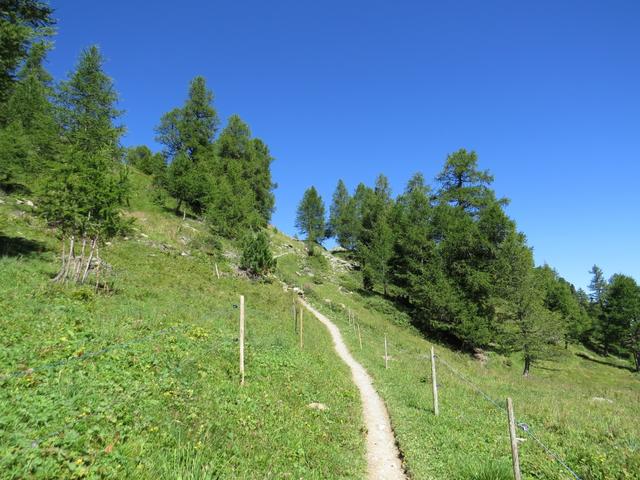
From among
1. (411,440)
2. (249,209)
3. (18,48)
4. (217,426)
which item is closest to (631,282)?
(249,209)

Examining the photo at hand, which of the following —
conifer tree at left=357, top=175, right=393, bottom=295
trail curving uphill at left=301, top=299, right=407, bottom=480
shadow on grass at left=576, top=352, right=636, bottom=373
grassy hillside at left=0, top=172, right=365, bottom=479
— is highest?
conifer tree at left=357, top=175, right=393, bottom=295

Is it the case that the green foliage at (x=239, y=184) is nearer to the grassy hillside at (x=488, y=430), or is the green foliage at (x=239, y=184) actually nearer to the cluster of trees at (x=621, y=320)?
the grassy hillside at (x=488, y=430)

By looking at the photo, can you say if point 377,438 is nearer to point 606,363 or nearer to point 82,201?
point 82,201

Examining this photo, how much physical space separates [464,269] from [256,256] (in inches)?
922

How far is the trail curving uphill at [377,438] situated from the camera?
7414 millimetres

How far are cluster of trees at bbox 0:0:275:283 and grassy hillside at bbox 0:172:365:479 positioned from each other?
3.54 meters

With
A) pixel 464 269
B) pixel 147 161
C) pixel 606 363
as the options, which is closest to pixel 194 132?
pixel 147 161

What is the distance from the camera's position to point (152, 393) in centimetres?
711

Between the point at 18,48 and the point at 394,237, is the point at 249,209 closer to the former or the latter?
the point at 394,237

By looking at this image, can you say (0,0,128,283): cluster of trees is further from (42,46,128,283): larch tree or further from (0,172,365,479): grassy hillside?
(0,172,365,479): grassy hillside

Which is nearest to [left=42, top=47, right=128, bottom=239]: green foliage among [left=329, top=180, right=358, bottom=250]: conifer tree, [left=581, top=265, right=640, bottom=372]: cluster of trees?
[left=329, top=180, right=358, bottom=250]: conifer tree

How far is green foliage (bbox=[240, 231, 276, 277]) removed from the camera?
35469 millimetres

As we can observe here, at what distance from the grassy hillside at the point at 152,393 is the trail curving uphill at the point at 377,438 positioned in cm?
37

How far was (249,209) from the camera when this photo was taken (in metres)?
47.0
